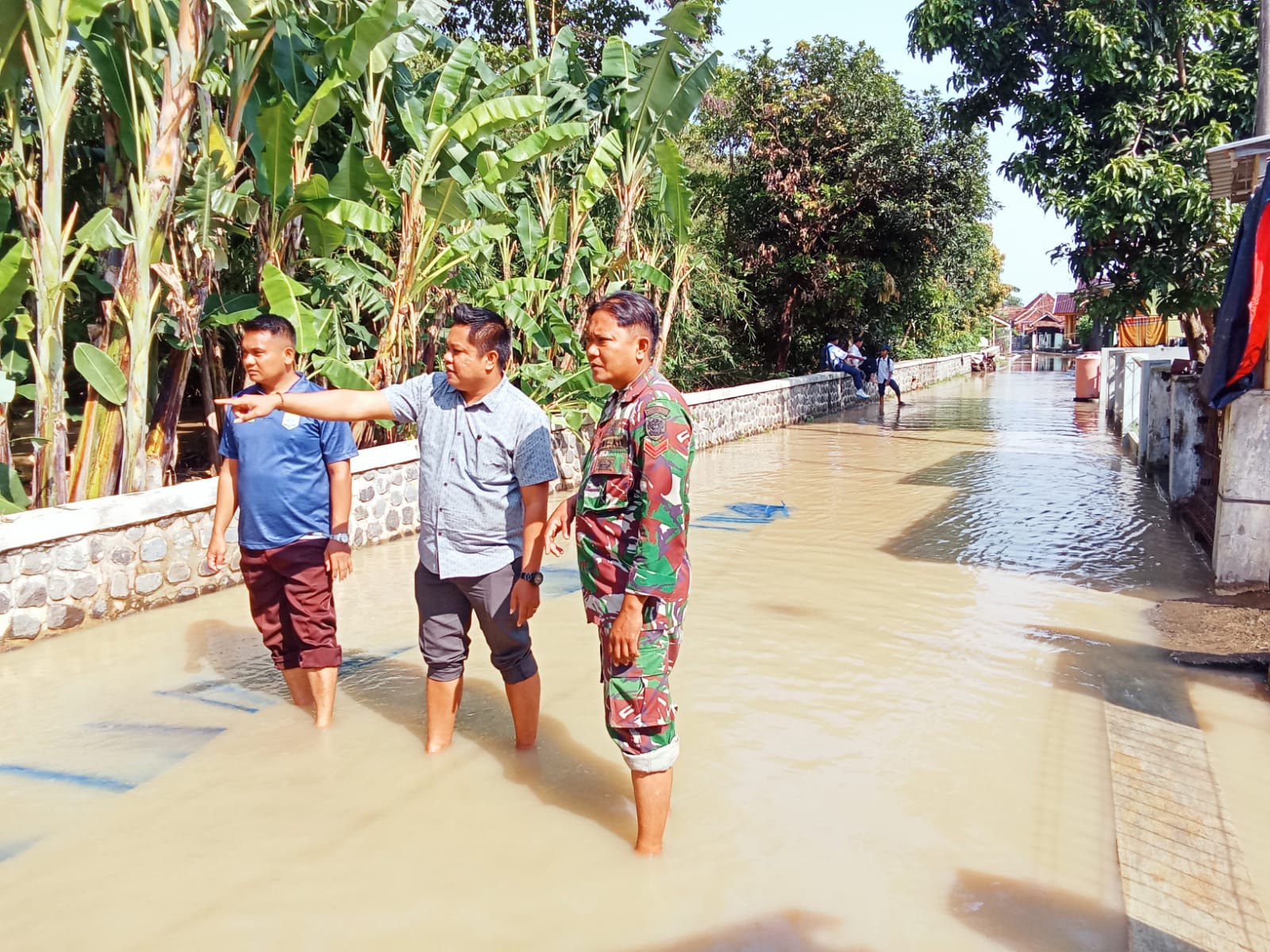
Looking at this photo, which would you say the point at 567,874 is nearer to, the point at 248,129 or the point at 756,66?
the point at 248,129

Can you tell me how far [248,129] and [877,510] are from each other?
6.27 meters

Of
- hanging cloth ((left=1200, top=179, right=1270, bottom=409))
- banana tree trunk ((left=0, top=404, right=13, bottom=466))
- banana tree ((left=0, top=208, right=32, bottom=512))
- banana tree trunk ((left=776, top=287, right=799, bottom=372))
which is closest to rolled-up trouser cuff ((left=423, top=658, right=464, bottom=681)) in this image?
banana tree ((left=0, top=208, right=32, bottom=512))

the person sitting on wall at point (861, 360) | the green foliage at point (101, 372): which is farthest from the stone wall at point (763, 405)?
the green foliage at point (101, 372)

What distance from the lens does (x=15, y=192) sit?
20.7 ft

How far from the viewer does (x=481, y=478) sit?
144 inches

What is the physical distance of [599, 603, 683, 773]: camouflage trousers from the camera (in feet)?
10.1

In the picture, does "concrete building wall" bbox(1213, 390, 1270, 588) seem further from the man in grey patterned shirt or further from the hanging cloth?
the man in grey patterned shirt

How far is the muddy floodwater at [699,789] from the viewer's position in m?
2.96

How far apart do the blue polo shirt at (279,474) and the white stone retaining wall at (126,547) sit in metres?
2.03

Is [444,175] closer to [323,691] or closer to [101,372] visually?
[101,372]

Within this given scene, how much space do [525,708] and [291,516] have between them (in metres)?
1.24

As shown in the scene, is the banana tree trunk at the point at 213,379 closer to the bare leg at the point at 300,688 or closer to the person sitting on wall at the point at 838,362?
the bare leg at the point at 300,688

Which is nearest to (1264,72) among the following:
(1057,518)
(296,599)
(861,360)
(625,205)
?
(1057,518)

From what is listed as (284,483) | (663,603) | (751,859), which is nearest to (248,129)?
(284,483)
